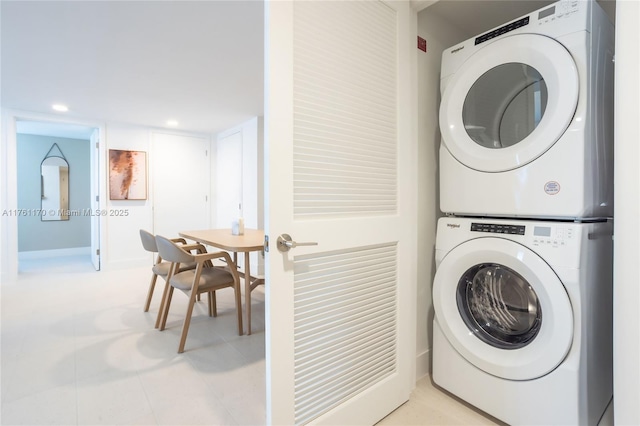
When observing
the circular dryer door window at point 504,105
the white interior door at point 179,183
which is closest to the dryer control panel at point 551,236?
the circular dryer door window at point 504,105

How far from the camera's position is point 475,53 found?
146cm

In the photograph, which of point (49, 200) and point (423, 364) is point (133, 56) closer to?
point (423, 364)

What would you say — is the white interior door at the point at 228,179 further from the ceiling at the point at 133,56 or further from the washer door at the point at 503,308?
the washer door at the point at 503,308

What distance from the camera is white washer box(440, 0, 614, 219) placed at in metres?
1.14

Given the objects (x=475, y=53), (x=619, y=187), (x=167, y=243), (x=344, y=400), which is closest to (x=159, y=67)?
(x=167, y=243)

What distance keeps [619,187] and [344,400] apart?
1.28 m

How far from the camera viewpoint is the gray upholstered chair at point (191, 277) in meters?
2.08

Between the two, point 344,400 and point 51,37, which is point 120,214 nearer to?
point 51,37

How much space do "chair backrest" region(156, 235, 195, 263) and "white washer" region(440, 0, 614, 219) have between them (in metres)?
1.70

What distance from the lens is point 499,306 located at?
1453 millimetres

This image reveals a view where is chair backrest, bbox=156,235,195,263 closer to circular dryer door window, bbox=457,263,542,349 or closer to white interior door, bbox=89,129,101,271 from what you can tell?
circular dryer door window, bbox=457,263,542,349

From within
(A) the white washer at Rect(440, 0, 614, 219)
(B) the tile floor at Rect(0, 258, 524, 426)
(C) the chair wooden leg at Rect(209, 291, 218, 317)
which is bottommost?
(B) the tile floor at Rect(0, 258, 524, 426)

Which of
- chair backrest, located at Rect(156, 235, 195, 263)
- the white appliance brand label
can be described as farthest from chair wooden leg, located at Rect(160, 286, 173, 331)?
the white appliance brand label

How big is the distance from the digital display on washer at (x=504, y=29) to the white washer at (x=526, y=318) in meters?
0.85
